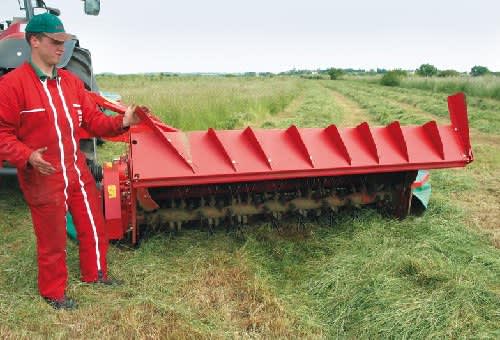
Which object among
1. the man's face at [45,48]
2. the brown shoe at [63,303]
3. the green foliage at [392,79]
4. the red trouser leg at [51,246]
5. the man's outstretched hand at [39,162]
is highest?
the green foliage at [392,79]

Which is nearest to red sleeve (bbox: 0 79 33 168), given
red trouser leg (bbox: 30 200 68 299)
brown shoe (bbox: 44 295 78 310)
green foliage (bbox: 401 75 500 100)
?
red trouser leg (bbox: 30 200 68 299)

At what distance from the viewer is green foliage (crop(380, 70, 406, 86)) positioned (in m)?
38.3

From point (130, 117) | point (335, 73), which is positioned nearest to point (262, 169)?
point (130, 117)

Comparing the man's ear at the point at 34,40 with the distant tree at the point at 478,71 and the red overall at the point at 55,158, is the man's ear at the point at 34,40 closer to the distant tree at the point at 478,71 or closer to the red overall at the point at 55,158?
the red overall at the point at 55,158

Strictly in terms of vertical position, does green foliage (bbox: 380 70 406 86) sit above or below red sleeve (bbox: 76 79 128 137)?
above

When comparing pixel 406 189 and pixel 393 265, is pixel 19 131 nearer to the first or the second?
pixel 393 265

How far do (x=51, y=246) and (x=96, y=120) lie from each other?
0.85 m

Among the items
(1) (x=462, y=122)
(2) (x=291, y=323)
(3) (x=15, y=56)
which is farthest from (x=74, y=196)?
(1) (x=462, y=122)

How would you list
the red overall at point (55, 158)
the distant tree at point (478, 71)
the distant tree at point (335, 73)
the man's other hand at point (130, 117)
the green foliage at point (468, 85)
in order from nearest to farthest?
the red overall at point (55, 158) < the man's other hand at point (130, 117) < the green foliage at point (468, 85) < the distant tree at point (478, 71) < the distant tree at point (335, 73)

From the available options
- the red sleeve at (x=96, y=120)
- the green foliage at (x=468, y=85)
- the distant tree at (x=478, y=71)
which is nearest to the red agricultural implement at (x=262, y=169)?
the red sleeve at (x=96, y=120)

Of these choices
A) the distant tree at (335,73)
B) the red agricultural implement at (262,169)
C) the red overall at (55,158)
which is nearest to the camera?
the red overall at (55,158)

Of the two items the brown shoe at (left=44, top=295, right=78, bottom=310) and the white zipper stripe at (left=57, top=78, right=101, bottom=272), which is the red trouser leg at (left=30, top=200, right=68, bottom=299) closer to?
the brown shoe at (left=44, top=295, right=78, bottom=310)

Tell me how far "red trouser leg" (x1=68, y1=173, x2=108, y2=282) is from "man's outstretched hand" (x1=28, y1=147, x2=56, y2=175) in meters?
0.42

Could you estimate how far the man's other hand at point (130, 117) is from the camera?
2.88m
